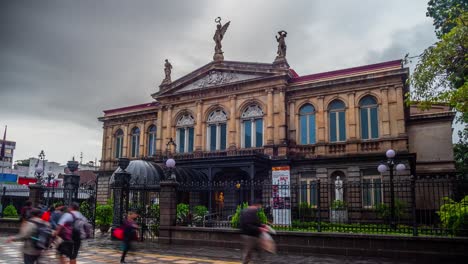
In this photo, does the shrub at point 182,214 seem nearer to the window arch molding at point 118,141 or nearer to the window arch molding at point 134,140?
the window arch molding at point 134,140

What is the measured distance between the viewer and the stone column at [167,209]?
16219 mm

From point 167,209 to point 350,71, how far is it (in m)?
16.0

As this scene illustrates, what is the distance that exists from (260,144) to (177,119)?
7.78m

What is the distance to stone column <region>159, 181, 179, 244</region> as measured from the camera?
53.2 feet

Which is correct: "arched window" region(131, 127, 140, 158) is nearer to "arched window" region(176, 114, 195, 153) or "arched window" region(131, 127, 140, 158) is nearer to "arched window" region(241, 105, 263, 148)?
"arched window" region(176, 114, 195, 153)

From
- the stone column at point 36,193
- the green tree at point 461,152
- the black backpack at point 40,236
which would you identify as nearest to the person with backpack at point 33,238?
the black backpack at point 40,236

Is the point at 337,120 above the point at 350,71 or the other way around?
the other way around

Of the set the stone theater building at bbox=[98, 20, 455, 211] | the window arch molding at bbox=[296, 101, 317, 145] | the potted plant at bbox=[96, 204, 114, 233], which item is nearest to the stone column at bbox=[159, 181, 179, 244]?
the potted plant at bbox=[96, 204, 114, 233]

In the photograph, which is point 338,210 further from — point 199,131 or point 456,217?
point 199,131

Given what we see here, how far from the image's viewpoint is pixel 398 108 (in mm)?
24234

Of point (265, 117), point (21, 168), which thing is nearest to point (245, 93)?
point (265, 117)

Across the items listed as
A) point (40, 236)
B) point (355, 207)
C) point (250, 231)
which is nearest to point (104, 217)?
point (355, 207)

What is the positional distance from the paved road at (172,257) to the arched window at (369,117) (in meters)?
14.2

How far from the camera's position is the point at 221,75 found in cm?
3011
